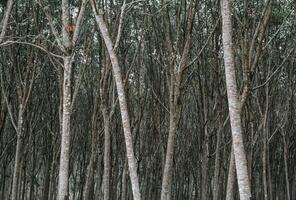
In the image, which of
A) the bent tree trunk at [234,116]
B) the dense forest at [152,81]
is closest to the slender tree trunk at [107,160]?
the dense forest at [152,81]

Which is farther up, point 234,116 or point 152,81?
point 152,81

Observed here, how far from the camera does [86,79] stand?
18922 millimetres

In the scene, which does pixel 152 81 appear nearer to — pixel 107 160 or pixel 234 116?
pixel 107 160

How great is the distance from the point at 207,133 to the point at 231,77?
31.2 ft

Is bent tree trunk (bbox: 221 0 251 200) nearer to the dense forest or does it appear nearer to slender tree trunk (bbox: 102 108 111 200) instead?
the dense forest

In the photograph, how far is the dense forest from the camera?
9641mm

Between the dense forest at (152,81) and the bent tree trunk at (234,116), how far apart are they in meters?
0.01

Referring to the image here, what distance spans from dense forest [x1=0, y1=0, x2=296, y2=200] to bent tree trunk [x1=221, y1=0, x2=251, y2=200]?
0.01 metres

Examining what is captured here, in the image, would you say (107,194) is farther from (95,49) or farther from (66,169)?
(95,49)

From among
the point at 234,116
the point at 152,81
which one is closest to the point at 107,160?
the point at 152,81

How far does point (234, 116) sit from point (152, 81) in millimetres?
9574

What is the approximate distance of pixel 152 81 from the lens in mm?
15883

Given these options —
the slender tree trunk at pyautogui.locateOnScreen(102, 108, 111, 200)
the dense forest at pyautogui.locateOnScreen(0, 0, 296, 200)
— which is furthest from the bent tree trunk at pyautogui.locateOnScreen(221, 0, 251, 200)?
the slender tree trunk at pyautogui.locateOnScreen(102, 108, 111, 200)

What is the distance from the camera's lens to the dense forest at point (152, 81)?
9.64 meters
